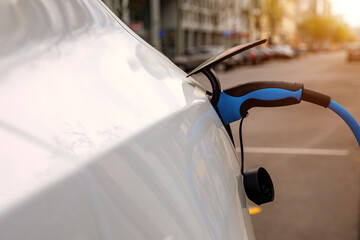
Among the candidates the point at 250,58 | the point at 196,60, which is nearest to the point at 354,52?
the point at 250,58

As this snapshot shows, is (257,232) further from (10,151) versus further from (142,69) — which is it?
(10,151)

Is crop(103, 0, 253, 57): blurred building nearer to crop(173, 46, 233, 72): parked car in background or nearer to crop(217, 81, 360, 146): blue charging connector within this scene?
crop(173, 46, 233, 72): parked car in background

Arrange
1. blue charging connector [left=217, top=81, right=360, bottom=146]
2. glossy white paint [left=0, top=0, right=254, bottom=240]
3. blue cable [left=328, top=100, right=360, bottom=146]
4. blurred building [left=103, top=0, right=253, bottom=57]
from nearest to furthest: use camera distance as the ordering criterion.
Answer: glossy white paint [left=0, top=0, right=254, bottom=240] → blue charging connector [left=217, top=81, right=360, bottom=146] → blue cable [left=328, top=100, right=360, bottom=146] → blurred building [left=103, top=0, right=253, bottom=57]


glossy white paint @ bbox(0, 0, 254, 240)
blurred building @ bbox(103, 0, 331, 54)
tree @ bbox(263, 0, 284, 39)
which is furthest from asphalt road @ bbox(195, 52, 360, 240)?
tree @ bbox(263, 0, 284, 39)

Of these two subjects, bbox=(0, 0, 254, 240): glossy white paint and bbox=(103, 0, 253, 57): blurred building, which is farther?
bbox=(103, 0, 253, 57): blurred building

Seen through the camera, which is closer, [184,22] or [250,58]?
[250,58]

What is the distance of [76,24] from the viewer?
1.01 m

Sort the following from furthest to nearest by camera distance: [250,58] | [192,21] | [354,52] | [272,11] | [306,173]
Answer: [272,11] < [192,21] < [354,52] < [250,58] < [306,173]

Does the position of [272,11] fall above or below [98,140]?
below

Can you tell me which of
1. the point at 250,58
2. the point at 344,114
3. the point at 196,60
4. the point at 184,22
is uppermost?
the point at 344,114

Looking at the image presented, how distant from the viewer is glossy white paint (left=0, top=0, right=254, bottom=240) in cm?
53

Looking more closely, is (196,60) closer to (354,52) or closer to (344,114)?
(354,52)

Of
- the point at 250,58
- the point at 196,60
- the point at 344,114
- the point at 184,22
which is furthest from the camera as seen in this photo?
the point at 184,22

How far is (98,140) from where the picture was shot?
0.66 m
